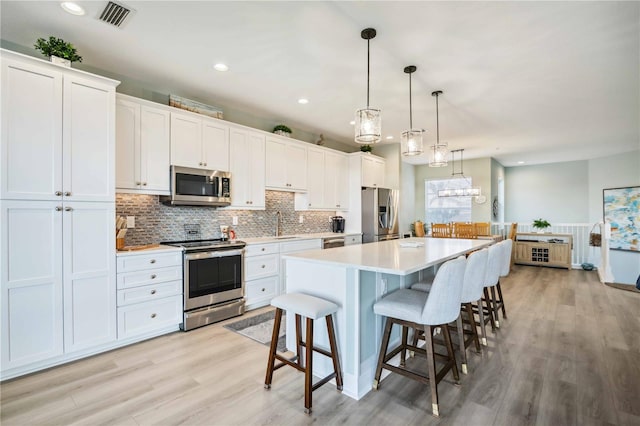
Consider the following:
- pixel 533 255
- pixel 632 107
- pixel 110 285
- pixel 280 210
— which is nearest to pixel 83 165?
pixel 110 285

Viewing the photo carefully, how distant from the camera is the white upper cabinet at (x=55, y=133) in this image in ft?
7.52

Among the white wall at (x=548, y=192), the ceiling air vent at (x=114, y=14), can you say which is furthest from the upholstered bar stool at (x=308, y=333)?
the white wall at (x=548, y=192)

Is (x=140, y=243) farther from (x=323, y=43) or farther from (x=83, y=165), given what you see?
Answer: (x=323, y=43)

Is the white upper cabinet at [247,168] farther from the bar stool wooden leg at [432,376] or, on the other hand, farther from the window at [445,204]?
the window at [445,204]

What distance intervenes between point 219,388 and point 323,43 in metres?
2.81

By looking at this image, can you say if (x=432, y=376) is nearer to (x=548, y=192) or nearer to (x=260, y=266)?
(x=260, y=266)

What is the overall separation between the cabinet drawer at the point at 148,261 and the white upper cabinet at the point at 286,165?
5.53 ft

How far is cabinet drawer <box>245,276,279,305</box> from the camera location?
391 centimetres

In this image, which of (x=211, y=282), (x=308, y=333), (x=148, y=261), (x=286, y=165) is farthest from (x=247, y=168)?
(x=308, y=333)

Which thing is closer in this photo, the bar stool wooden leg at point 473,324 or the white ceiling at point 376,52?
the white ceiling at point 376,52

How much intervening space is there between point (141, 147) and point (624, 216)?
31.3ft

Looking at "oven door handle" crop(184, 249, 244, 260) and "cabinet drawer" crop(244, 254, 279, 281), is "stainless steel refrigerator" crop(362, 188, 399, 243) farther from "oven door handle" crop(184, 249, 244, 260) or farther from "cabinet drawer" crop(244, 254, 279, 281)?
"oven door handle" crop(184, 249, 244, 260)

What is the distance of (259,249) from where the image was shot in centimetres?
403

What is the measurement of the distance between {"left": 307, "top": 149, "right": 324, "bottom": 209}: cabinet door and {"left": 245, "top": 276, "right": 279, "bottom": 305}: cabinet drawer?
1466 mm
